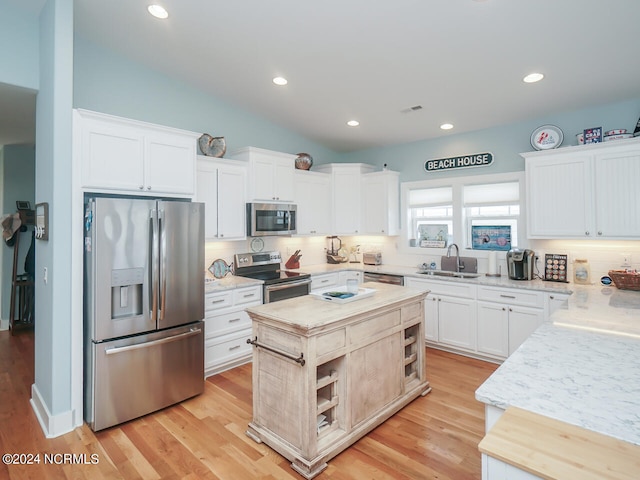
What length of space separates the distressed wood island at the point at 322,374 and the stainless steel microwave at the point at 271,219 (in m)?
1.82

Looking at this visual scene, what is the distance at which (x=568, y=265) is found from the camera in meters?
3.84

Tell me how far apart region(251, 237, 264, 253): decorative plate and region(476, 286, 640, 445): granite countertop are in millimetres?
3460

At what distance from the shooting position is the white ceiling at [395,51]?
2523mm

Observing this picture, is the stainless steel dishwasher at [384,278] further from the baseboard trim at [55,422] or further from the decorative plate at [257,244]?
the baseboard trim at [55,422]

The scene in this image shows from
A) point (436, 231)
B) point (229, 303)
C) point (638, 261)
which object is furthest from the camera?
point (436, 231)

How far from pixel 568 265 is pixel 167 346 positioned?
410 centimetres

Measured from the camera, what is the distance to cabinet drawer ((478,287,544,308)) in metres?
3.54

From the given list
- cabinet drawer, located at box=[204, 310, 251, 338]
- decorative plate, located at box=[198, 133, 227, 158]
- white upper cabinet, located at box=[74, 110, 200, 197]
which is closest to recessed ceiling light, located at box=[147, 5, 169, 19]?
white upper cabinet, located at box=[74, 110, 200, 197]

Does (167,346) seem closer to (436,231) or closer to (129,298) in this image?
(129,298)

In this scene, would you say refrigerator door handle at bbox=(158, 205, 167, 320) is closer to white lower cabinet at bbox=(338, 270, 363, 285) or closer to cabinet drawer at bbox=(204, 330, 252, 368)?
cabinet drawer at bbox=(204, 330, 252, 368)

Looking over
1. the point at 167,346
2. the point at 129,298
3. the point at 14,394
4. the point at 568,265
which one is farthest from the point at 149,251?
the point at 568,265

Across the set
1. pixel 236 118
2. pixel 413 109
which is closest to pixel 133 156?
pixel 236 118

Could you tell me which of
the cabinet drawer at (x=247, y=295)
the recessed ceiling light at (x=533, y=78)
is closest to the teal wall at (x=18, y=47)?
the cabinet drawer at (x=247, y=295)

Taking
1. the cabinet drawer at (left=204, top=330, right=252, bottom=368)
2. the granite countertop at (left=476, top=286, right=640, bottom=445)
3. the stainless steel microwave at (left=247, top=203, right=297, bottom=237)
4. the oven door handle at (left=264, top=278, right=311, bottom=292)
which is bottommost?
the cabinet drawer at (left=204, top=330, right=252, bottom=368)
